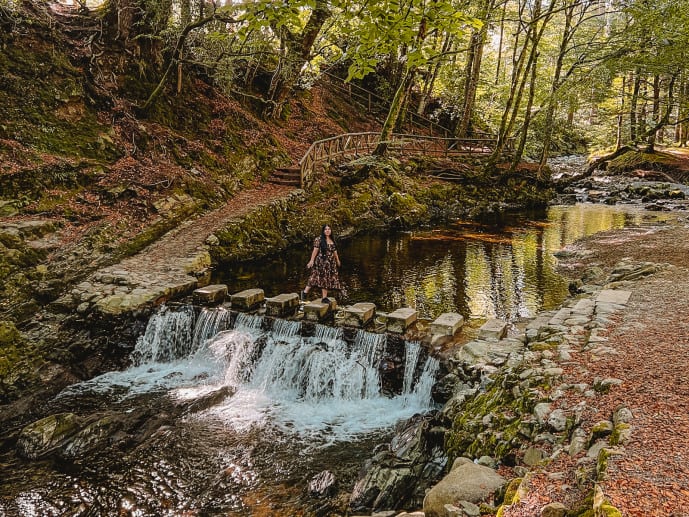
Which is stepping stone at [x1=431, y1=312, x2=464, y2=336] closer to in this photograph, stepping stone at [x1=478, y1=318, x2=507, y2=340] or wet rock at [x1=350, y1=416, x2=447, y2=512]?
stepping stone at [x1=478, y1=318, x2=507, y2=340]

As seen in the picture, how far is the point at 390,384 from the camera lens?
292 inches

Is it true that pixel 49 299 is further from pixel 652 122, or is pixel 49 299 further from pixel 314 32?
pixel 652 122

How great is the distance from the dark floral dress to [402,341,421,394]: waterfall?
2286 millimetres

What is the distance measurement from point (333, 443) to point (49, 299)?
660 centimetres

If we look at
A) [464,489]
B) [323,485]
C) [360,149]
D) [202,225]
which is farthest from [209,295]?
[360,149]

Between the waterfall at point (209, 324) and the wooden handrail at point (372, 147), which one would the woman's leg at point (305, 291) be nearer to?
the waterfall at point (209, 324)

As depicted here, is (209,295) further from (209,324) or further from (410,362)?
(410,362)

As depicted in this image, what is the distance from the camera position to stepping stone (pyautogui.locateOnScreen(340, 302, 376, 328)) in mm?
8094

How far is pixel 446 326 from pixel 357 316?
1658 millimetres

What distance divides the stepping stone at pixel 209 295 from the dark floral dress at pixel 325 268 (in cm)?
219

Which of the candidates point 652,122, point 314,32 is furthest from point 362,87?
point 652,122

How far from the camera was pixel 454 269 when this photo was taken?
12906 mm

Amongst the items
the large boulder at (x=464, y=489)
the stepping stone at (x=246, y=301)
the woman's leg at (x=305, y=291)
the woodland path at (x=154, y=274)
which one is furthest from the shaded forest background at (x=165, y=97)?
the woman's leg at (x=305, y=291)

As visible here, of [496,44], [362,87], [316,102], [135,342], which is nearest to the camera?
[135,342]
